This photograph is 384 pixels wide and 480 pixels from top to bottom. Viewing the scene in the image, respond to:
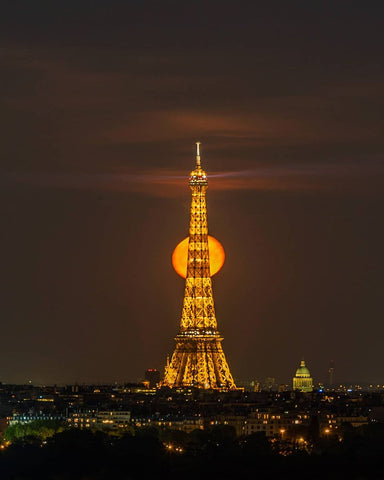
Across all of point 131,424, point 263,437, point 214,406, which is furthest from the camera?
point 214,406

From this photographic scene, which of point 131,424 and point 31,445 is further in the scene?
point 131,424

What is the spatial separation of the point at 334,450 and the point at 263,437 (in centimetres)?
1491

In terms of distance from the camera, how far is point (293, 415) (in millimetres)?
191750

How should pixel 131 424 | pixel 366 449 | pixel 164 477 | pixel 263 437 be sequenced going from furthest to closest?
1. pixel 131 424
2. pixel 263 437
3. pixel 366 449
4. pixel 164 477

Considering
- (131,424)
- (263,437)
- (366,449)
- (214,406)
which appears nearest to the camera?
(366,449)

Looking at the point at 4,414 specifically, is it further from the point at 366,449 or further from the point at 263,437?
the point at 366,449

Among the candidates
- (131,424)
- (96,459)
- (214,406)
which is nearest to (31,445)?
(96,459)

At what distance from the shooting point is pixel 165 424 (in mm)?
185500

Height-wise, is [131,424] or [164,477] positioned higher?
[131,424]

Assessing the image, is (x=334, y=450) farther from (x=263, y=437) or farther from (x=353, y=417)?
(x=353, y=417)

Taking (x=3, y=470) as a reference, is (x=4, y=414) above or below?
above

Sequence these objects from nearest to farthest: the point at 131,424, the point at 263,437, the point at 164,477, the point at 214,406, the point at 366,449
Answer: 1. the point at 164,477
2. the point at 366,449
3. the point at 263,437
4. the point at 131,424
5. the point at 214,406

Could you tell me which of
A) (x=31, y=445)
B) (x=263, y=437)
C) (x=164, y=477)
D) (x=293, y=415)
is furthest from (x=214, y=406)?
(x=164, y=477)

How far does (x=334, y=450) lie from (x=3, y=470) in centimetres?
1830
